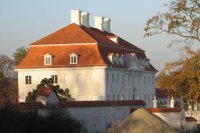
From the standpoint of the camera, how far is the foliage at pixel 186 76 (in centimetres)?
2964

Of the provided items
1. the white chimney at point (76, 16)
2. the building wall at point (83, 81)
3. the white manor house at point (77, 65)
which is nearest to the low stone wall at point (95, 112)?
the white manor house at point (77, 65)

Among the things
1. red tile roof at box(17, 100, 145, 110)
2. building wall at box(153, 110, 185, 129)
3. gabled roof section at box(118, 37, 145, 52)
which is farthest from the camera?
gabled roof section at box(118, 37, 145, 52)

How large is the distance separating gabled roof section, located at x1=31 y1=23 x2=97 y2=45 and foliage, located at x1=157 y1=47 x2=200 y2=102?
1969 inches

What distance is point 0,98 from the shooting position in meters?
32.6

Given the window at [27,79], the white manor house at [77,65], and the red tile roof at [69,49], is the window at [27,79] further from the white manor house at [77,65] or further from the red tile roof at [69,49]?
the red tile roof at [69,49]

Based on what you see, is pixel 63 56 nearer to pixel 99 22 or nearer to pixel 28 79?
pixel 28 79

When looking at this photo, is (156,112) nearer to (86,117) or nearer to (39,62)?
(86,117)

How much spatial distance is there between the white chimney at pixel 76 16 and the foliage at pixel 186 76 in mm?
61061

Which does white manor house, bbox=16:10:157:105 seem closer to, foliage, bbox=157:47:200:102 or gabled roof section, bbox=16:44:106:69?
gabled roof section, bbox=16:44:106:69

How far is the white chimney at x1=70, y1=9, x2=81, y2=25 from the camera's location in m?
91.2

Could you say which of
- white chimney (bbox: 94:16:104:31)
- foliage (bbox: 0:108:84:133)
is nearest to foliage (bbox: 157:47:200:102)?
foliage (bbox: 0:108:84:133)

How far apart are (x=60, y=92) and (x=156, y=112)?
24840mm

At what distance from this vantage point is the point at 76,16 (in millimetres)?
91625

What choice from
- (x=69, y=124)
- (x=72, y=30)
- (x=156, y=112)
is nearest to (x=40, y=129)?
(x=69, y=124)
